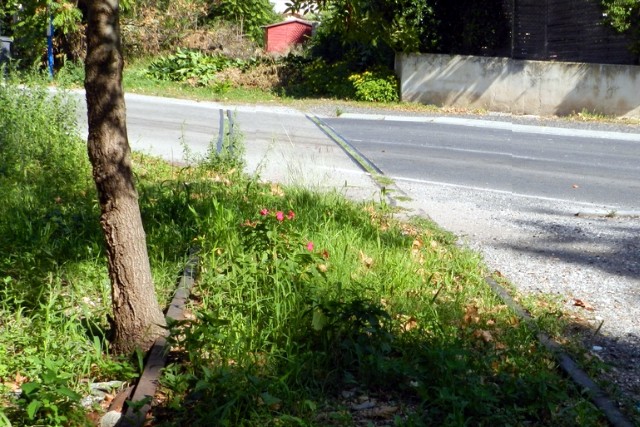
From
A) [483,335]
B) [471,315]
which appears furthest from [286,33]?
[483,335]

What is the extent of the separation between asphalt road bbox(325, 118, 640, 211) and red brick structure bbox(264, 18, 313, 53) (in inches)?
821

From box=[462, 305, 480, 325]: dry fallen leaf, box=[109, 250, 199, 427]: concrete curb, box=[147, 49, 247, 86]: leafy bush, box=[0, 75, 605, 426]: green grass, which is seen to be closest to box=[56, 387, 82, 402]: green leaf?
box=[0, 75, 605, 426]: green grass

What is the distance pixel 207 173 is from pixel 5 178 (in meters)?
2.33

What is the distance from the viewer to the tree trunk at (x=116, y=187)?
17.0ft

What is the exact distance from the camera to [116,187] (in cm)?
527

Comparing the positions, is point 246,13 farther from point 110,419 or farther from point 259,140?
point 110,419

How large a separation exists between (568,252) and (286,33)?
3455 centimetres

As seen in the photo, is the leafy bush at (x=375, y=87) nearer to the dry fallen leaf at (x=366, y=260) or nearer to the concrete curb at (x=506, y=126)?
the concrete curb at (x=506, y=126)

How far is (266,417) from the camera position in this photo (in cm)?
438

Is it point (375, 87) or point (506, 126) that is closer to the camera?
point (506, 126)

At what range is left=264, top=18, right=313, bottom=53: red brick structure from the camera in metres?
40.5

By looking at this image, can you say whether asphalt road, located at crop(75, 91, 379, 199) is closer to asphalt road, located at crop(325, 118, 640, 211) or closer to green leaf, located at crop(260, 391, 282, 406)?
asphalt road, located at crop(325, 118, 640, 211)

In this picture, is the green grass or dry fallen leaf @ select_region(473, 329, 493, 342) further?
dry fallen leaf @ select_region(473, 329, 493, 342)

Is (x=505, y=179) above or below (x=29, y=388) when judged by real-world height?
below
